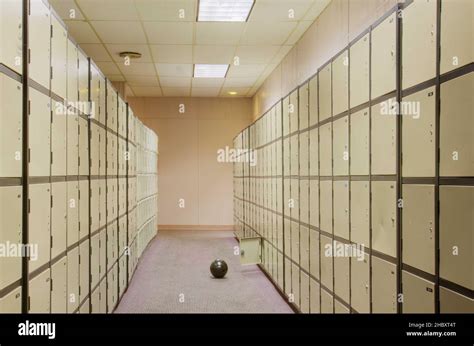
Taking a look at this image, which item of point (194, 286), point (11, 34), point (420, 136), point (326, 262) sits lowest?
point (194, 286)

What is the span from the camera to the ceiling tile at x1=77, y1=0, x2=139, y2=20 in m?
4.49

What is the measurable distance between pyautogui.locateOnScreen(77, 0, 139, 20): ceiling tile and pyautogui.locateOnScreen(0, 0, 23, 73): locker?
116 inches

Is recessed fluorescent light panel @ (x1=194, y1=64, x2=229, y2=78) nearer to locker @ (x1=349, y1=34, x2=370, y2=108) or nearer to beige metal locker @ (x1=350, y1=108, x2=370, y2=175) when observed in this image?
locker @ (x1=349, y1=34, x2=370, y2=108)

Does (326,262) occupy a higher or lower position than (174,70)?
lower

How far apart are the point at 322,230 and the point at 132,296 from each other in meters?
2.52

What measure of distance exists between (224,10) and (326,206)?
8.66 feet

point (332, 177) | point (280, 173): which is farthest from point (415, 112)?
point (280, 173)

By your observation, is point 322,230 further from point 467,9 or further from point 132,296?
point 132,296

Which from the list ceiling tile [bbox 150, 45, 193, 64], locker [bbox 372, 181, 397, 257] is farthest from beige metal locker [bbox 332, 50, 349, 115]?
ceiling tile [bbox 150, 45, 193, 64]

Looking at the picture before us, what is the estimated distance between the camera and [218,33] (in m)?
5.52

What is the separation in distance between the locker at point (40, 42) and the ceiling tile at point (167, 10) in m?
2.57

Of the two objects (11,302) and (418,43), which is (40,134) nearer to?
(11,302)

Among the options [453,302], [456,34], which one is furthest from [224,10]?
[453,302]

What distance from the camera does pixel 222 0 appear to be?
4.46m
